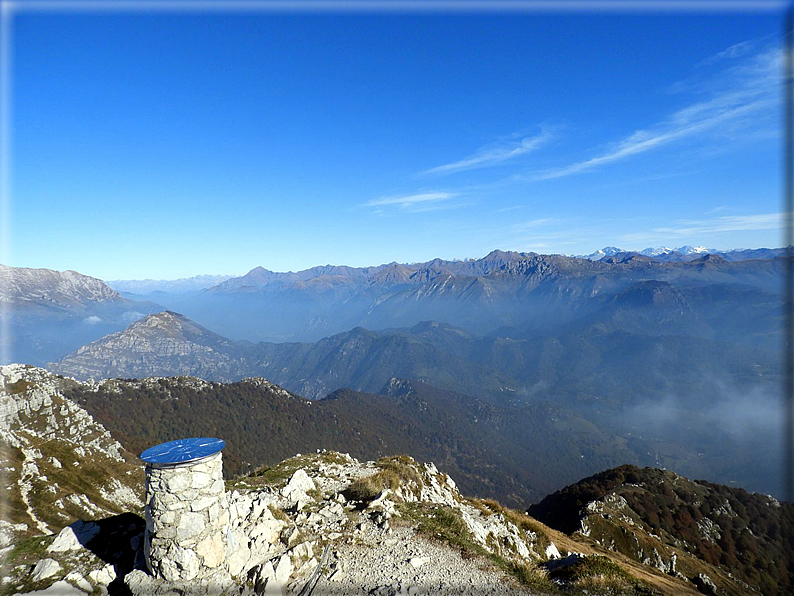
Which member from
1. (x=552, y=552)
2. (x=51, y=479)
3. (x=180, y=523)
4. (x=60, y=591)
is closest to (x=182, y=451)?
(x=180, y=523)

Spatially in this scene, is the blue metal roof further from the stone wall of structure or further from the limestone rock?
the limestone rock

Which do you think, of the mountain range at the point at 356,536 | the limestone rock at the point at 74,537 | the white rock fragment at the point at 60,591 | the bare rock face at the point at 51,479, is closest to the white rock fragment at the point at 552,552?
the mountain range at the point at 356,536

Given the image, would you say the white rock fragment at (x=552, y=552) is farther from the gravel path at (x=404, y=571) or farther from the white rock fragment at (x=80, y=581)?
the white rock fragment at (x=80, y=581)

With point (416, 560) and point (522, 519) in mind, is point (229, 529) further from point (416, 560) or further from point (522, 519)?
point (522, 519)

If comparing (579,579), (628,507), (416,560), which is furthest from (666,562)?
(416,560)

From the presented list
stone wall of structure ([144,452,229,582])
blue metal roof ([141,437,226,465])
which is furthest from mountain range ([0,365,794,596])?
blue metal roof ([141,437,226,465])

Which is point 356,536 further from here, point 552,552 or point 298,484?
point 552,552
